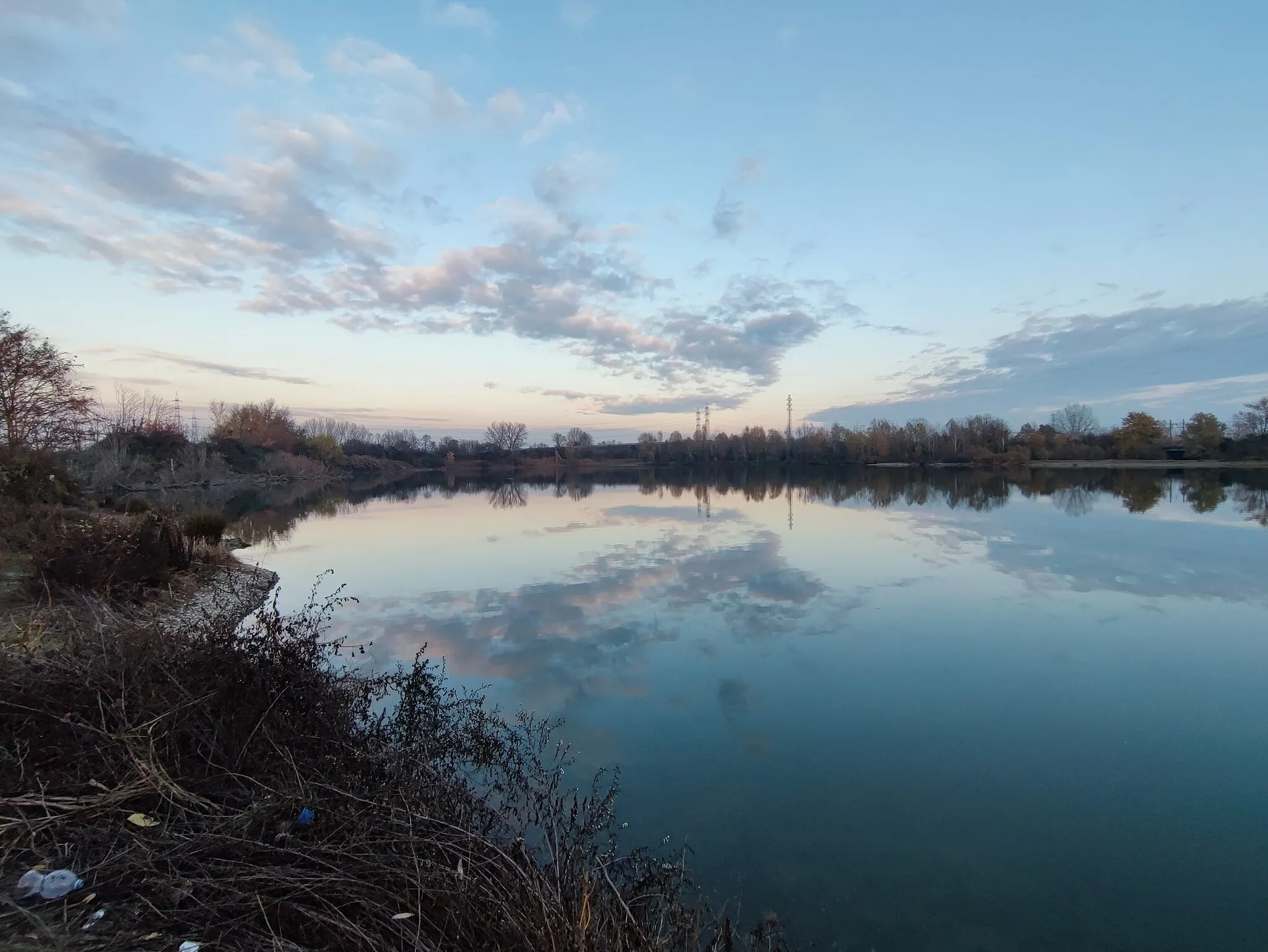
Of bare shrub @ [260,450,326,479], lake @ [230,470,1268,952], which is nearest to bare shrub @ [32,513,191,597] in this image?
lake @ [230,470,1268,952]

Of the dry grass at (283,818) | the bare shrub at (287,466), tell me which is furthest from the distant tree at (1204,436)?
the bare shrub at (287,466)

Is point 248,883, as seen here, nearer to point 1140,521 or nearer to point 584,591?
point 584,591

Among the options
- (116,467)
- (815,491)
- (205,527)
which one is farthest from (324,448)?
(205,527)

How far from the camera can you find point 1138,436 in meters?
59.9

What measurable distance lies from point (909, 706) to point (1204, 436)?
7025 centimetres

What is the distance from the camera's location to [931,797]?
3975 millimetres

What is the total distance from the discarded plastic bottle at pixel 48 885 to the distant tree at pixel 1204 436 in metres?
75.2

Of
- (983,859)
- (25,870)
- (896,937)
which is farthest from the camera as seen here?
(983,859)

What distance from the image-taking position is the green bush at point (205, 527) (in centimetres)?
1161

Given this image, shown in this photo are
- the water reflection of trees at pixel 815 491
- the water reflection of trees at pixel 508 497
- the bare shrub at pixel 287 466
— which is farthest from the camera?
the bare shrub at pixel 287 466

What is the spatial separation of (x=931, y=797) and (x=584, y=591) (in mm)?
6506

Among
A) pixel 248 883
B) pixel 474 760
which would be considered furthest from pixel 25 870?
pixel 474 760

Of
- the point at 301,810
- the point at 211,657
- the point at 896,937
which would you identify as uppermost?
the point at 211,657

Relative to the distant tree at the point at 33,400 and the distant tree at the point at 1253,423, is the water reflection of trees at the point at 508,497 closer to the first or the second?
the distant tree at the point at 33,400
